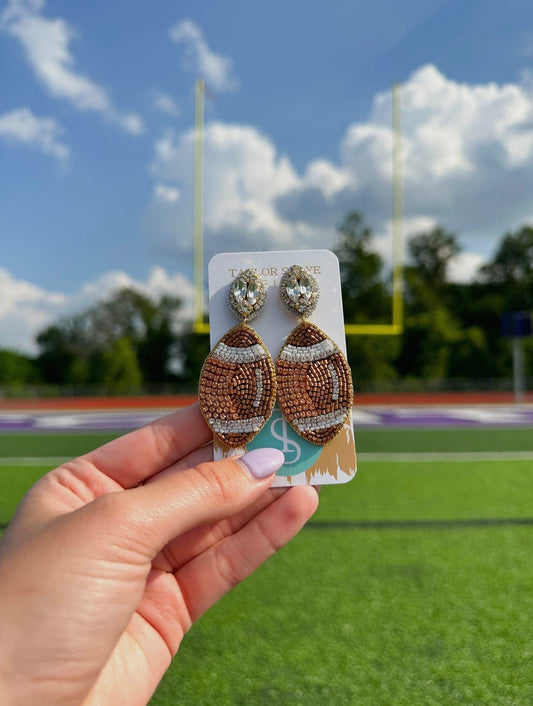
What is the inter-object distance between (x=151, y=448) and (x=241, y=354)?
0.30 metres

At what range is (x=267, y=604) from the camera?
86.4 inches

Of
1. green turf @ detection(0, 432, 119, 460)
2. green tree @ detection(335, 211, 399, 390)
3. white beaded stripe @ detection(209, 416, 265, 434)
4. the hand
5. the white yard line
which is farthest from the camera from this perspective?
green tree @ detection(335, 211, 399, 390)

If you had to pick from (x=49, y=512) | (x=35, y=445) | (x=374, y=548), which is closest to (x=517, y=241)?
(x=35, y=445)

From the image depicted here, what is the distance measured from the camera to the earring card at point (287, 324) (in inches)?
51.7

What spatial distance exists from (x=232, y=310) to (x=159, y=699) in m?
1.12

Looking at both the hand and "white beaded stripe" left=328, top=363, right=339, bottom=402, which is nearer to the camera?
the hand

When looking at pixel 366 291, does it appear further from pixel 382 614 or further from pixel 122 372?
pixel 382 614

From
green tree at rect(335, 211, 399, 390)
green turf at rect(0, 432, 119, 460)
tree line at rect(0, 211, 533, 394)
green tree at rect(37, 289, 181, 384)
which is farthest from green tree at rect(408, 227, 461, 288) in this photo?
green turf at rect(0, 432, 119, 460)

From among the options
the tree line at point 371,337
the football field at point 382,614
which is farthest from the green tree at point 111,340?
the football field at point 382,614

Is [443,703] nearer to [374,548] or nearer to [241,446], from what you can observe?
[241,446]

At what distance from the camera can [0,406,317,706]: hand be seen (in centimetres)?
90

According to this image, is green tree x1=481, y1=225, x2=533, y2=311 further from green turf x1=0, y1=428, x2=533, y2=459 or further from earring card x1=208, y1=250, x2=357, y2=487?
earring card x1=208, y1=250, x2=357, y2=487

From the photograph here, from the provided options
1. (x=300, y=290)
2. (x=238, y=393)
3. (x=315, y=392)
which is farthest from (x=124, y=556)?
(x=300, y=290)

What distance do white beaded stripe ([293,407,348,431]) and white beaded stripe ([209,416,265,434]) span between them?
0.09m
